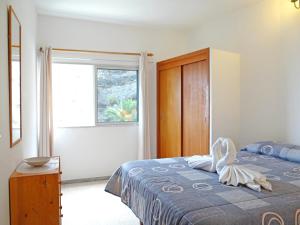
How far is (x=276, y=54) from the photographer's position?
121 inches

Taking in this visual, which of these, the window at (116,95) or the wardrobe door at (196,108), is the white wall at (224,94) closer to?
the wardrobe door at (196,108)

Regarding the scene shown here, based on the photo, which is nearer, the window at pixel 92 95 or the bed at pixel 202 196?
the bed at pixel 202 196

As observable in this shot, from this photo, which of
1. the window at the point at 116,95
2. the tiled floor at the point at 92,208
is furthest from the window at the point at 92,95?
the tiled floor at the point at 92,208

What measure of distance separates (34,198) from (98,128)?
2359 millimetres

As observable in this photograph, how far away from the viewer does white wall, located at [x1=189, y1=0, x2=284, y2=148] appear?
10.1 ft

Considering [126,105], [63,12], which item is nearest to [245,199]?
[126,105]

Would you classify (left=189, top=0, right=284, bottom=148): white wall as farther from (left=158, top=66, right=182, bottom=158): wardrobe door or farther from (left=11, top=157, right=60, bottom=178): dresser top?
(left=11, top=157, right=60, bottom=178): dresser top

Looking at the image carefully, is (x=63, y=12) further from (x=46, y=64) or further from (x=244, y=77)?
(x=244, y=77)

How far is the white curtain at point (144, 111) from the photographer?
424cm

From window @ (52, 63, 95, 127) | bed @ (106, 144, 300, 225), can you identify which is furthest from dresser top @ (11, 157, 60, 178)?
window @ (52, 63, 95, 127)

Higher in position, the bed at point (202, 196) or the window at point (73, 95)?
the window at point (73, 95)

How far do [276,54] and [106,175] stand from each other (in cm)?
306

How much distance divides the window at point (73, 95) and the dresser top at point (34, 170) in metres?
1.91

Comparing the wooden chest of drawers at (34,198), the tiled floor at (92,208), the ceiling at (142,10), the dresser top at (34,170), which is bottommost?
the tiled floor at (92,208)
